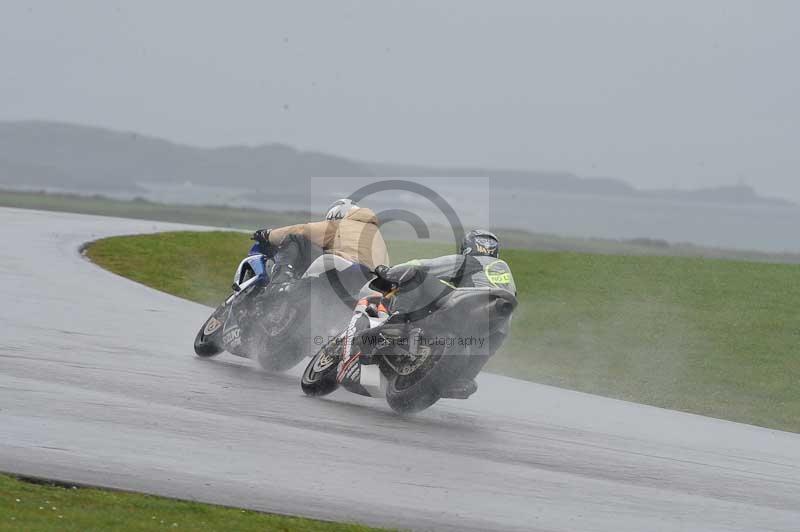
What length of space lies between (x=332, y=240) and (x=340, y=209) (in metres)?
0.35

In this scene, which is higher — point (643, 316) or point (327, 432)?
point (327, 432)

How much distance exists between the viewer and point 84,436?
26.3ft

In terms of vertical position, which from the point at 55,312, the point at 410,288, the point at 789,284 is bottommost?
the point at 789,284

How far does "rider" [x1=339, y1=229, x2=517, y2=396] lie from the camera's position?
410 inches

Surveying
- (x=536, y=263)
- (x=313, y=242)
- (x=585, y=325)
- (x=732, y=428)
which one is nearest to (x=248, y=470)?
(x=313, y=242)

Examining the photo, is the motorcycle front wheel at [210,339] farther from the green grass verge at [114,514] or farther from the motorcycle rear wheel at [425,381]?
the green grass verge at [114,514]

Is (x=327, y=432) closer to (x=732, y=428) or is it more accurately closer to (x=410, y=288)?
(x=410, y=288)

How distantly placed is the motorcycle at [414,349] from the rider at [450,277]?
0.03 meters

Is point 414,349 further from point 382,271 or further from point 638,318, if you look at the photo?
point 638,318

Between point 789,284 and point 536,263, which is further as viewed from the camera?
point 536,263

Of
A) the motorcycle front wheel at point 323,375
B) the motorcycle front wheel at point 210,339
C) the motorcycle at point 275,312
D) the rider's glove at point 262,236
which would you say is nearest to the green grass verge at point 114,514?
the motorcycle front wheel at point 323,375

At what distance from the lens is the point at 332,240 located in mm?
12023

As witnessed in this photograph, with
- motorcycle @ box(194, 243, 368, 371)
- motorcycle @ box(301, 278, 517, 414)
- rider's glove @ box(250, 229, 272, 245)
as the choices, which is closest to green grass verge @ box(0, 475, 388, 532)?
motorcycle @ box(301, 278, 517, 414)

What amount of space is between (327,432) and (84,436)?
1.99 m
